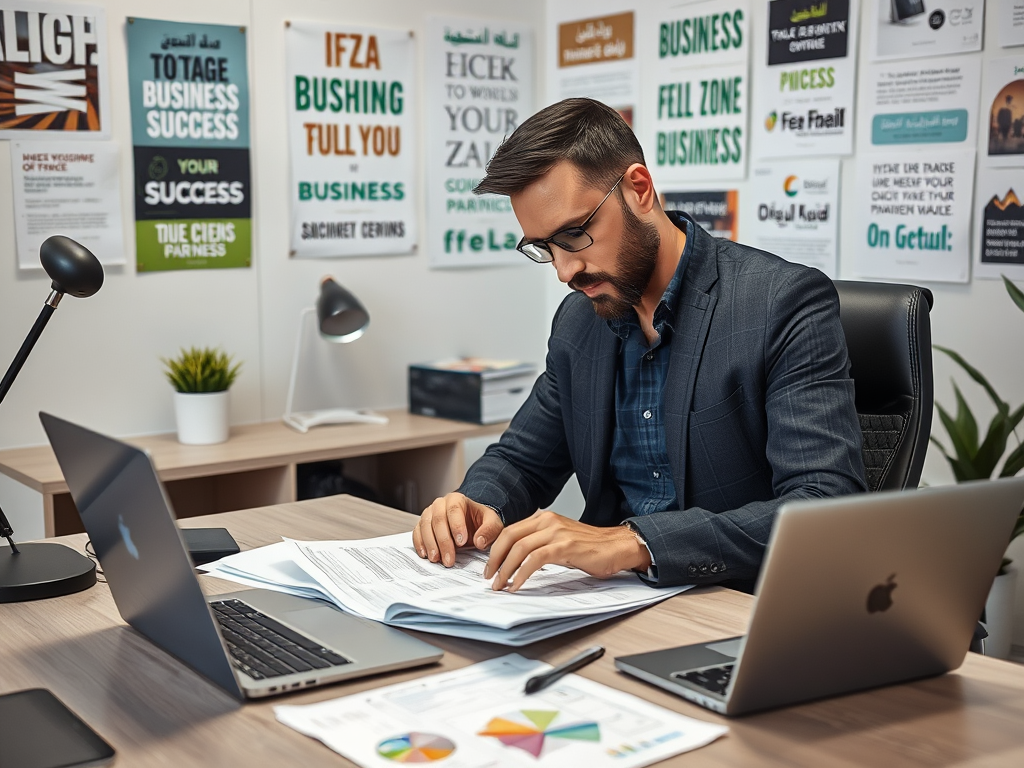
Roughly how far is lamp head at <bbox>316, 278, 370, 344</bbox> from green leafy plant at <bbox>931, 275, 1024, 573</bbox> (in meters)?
1.51

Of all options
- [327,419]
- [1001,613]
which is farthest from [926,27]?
[327,419]

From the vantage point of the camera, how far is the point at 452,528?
1.55 m

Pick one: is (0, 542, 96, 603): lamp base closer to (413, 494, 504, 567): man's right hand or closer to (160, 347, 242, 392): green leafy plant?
(413, 494, 504, 567): man's right hand

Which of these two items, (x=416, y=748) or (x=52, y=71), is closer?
(x=416, y=748)

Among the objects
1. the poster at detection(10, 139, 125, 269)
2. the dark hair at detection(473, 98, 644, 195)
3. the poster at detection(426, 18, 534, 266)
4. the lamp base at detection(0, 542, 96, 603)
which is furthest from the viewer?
the poster at detection(426, 18, 534, 266)

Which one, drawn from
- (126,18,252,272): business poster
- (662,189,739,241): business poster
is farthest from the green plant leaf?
(126,18,252,272): business poster

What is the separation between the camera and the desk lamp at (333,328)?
3.17 meters

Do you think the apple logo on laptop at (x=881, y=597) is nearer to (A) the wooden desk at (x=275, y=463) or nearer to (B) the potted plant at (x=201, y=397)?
(A) the wooden desk at (x=275, y=463)

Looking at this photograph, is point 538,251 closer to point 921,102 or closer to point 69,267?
point 69,267

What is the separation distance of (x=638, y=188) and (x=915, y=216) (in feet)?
4.76

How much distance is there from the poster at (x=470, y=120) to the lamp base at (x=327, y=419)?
0.59m

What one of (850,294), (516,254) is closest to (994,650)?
(850,294)

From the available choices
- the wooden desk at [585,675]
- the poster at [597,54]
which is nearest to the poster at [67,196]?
the poster at [597,54]

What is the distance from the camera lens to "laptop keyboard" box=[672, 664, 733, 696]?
1.11 metres
